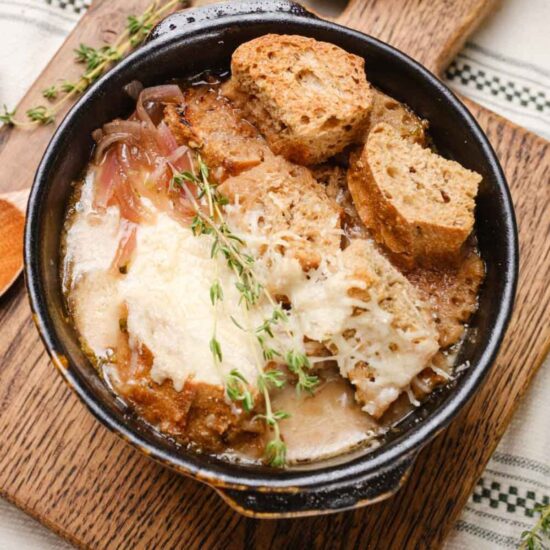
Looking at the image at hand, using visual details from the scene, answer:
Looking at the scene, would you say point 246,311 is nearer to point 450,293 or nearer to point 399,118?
point 450,293

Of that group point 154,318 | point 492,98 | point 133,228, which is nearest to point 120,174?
point 133,228

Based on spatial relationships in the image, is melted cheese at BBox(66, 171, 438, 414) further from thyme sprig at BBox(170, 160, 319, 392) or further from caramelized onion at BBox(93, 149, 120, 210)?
caramelized onion at BBox(93, 149, 120, 210)

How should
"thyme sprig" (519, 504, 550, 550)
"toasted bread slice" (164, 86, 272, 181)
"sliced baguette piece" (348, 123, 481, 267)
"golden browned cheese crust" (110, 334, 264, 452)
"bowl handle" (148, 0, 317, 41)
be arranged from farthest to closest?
"thyme sprig" (519, 504, 550, 550) → "bowl handle" (148, 0, 317, 41) → "toasted bread slice" (164, 86, 272, 181) → "sliced baguette piece" (348, 123, 481, 267) → "golden browned cheese crust" (110, 334, 264, 452)

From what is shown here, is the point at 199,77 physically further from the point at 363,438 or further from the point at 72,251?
the point at 363,438

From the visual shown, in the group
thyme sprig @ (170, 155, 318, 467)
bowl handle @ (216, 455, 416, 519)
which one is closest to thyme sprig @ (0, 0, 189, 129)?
thyme sprig @ (170, 155, 318, 467)

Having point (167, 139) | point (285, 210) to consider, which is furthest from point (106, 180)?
point (285, 210)

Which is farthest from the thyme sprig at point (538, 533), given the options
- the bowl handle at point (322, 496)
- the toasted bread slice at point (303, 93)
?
the toasted bread slice at point (303, 93)

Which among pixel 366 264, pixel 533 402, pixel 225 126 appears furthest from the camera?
pixel 533 402
